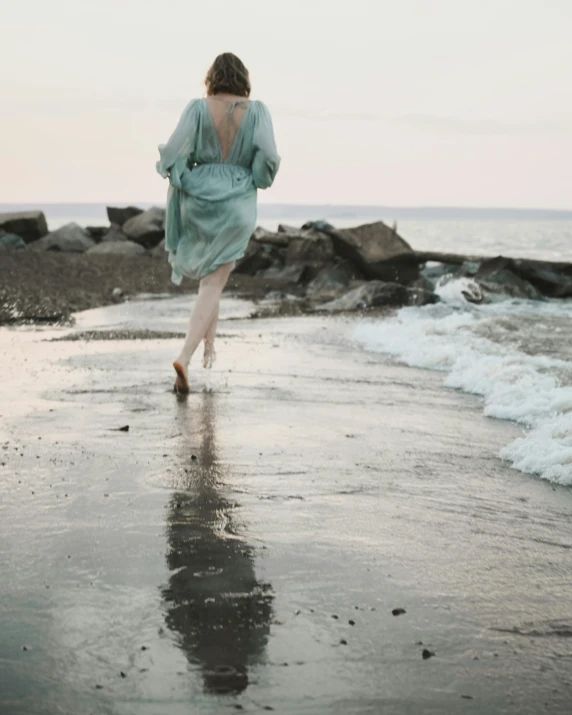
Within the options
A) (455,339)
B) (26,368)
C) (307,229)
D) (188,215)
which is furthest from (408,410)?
(307,229)

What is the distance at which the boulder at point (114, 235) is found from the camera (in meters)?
24.9

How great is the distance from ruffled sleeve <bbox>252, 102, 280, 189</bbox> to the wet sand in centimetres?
153

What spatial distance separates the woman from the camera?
6.06 m

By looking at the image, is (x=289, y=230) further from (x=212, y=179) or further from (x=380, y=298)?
(x=212, y=179)

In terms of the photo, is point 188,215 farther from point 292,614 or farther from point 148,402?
point 292,614

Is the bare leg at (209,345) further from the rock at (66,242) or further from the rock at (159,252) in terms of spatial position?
the rock at (66,242)

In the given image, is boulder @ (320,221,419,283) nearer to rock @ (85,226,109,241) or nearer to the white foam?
the white foam

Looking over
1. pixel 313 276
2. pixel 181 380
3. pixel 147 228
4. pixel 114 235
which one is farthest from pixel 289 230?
pixel 181 380

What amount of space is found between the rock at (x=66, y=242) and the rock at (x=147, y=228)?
1047 mm

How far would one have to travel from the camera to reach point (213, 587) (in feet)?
8.84

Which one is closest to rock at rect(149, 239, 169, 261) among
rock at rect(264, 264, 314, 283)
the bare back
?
rock at rect(264, 264, 314, 283)

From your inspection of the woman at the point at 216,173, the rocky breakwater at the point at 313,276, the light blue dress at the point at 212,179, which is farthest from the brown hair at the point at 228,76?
the rocky breakwater at the point at 313,276

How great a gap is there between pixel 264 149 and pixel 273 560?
366 centimetres

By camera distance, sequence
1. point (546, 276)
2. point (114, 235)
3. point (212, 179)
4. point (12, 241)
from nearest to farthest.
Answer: point (212, 179), point (546, 276), point (12, 241), point (114, 235)
